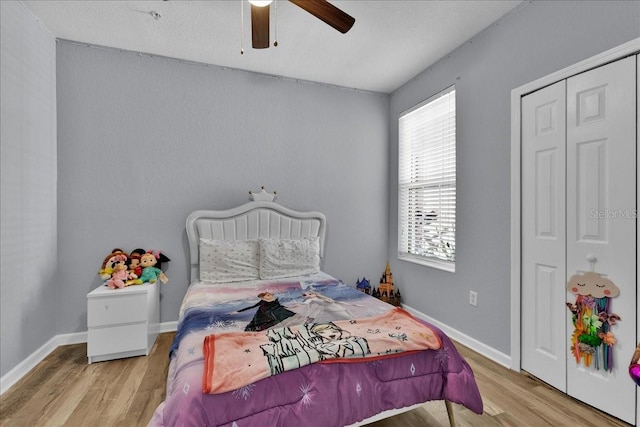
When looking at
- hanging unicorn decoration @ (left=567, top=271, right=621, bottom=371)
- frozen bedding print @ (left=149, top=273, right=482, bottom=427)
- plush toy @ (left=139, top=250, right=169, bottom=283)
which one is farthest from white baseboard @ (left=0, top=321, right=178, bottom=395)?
hanging unicorn decoration @ (left=567, top=271, right=621, bottom=371)

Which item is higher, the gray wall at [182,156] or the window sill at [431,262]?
the gray wall at [182,156]

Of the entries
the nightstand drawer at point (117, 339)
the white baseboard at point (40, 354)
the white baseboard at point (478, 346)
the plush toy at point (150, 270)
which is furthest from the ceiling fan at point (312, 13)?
the white baseboard at point (40, 354)

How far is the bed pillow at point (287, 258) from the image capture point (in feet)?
9.80

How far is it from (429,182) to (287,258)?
172cm

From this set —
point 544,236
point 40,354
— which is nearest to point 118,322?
point 40,354

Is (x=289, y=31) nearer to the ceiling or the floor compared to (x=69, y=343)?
nearer to the ceiling

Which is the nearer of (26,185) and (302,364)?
(302,364)

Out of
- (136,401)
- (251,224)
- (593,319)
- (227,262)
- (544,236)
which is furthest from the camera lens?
(251,224)

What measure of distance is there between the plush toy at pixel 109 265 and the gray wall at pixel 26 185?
0.42m

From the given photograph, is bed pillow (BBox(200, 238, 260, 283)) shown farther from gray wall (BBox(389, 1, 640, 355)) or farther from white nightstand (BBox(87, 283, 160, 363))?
gray wall (BBox(389, 1, 640, 355))

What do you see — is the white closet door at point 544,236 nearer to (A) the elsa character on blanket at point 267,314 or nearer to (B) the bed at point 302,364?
(B) the bed at point 302,364

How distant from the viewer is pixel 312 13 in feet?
5.95

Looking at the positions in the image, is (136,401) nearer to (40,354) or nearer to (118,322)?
(118,322)

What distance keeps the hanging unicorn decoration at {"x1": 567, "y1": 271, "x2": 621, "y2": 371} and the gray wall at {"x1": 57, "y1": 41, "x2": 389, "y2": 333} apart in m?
2.21
